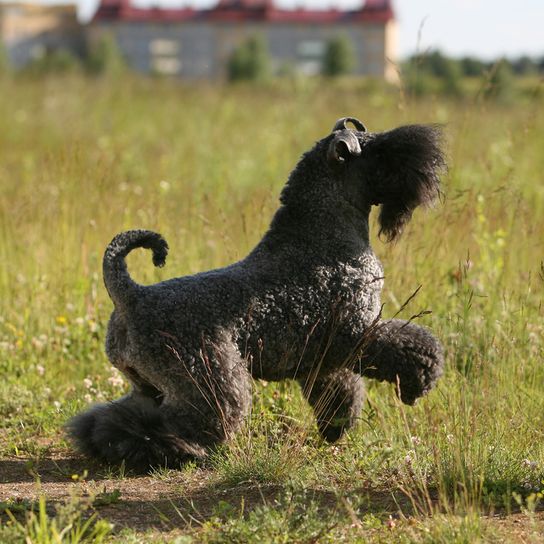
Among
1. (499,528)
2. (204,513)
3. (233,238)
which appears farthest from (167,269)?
(499,528)

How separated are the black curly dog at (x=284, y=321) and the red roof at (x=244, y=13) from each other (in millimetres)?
54153

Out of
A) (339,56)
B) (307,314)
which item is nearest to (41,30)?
(339,56)

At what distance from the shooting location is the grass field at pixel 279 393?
3203 millimetres

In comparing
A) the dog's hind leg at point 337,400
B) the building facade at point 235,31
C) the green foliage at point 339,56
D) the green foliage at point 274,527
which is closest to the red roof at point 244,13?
the building facade at point 235,31

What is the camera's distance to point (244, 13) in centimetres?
5709

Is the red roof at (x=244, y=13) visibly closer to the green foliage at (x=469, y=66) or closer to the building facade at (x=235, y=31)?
the building facade at (x=235, y=31)

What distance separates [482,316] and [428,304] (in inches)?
11.7

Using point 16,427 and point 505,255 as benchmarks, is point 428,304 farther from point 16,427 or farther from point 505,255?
point 16,427

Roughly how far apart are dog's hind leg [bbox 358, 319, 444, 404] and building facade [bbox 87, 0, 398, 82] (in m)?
52.6

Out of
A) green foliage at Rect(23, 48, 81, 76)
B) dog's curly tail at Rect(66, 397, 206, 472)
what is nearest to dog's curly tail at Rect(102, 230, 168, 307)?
dog's curly tail at Rect(66, 397, 206, 472)

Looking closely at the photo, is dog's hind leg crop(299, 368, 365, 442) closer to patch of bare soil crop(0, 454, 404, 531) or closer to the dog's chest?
the dog's chest

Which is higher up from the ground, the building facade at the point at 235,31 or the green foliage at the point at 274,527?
the building facade at the point at 235,31

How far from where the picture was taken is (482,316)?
197 inches

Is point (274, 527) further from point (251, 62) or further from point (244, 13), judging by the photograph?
point (244, 13)
